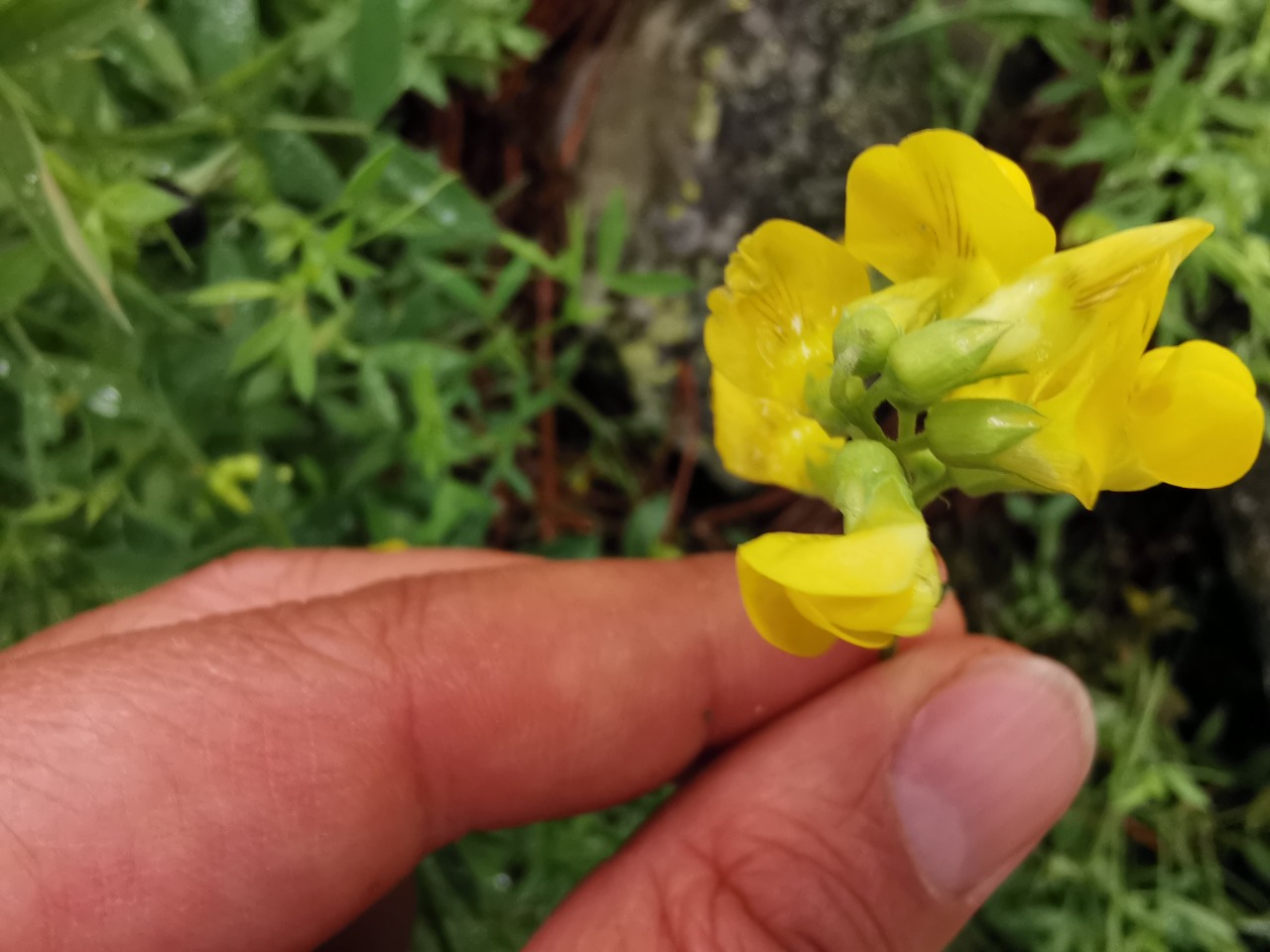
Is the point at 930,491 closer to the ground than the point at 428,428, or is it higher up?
higher up

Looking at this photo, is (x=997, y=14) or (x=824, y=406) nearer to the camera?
(x=824, y=406)

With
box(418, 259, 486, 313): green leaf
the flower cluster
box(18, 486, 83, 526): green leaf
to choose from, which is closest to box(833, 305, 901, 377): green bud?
the flower cluster

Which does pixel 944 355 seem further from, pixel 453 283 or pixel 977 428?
pixel 453 283

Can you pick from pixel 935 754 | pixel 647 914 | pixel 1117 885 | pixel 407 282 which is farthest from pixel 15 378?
pixel 1117 885

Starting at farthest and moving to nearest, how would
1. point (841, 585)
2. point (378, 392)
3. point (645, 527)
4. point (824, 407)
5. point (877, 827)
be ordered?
point (645, 527) < point (378, 392) < point (877, 827) < point (824, 407) < point (841, 585)

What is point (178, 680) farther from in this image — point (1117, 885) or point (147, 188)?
point (1117, 885)

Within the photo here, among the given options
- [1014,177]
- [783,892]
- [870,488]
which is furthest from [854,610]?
[783,892]
